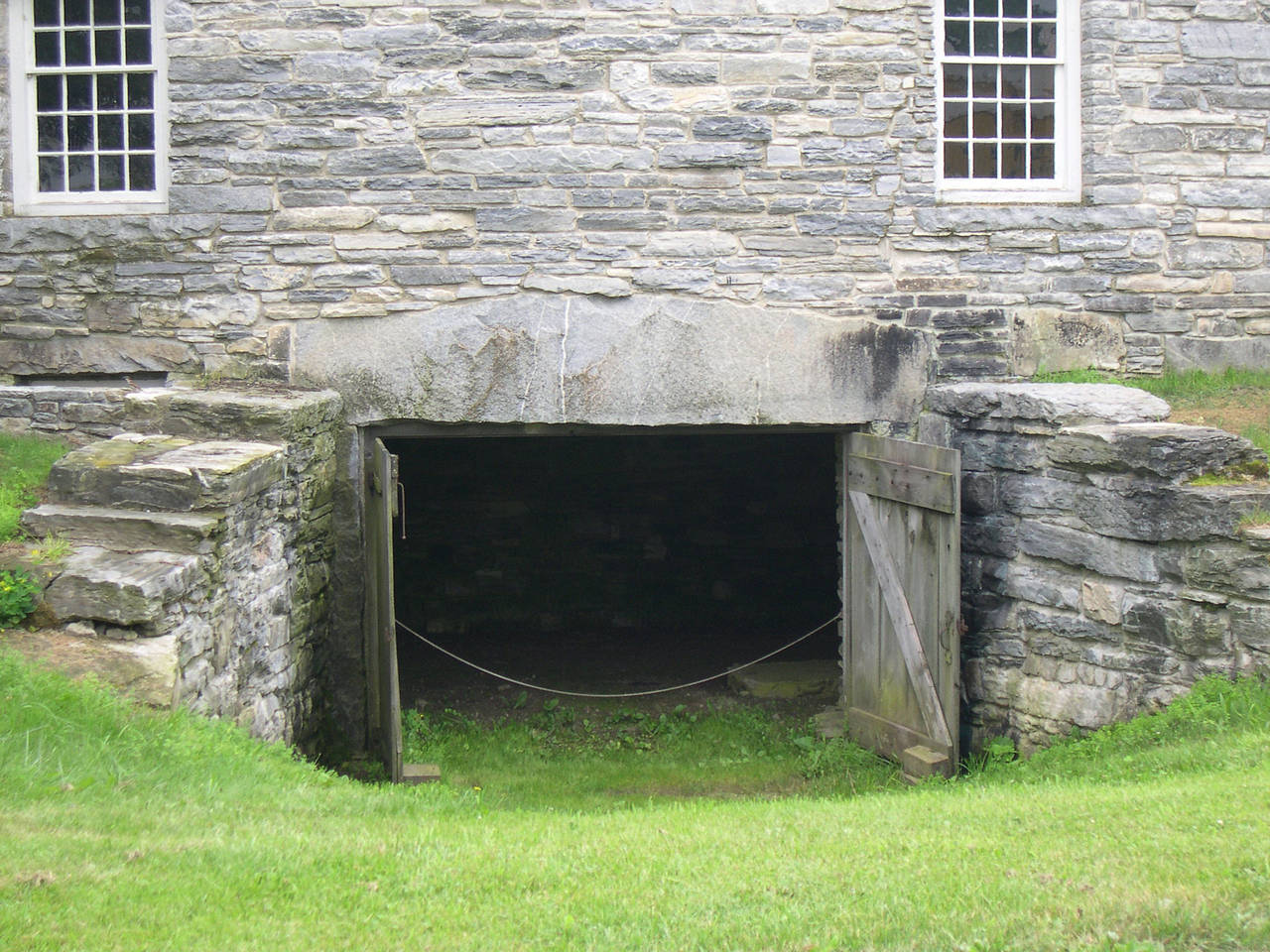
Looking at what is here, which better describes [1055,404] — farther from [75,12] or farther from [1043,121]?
[75,12]

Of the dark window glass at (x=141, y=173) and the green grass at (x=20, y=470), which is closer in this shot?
the green grass at (x=20, y=470)

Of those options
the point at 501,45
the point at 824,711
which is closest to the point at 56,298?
the point at 501,45

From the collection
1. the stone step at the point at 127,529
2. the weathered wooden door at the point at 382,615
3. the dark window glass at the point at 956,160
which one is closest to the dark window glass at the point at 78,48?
the weathered wooden door at the point at 382,615

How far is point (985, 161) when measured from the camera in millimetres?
8289

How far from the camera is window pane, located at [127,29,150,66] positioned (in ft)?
26.2

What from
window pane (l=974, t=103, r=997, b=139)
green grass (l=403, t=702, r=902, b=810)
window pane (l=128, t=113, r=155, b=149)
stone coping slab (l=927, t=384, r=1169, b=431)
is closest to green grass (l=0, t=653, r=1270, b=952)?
green grass (l=403, t=702, r=902, b=810)

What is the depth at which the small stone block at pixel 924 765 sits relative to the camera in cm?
687

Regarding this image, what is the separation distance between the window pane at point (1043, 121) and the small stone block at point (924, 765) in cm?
419

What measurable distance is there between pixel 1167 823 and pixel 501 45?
19.0ft

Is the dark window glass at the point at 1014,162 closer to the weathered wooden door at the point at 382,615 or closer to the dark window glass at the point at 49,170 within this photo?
the weathered wooden door at the point at 382,615

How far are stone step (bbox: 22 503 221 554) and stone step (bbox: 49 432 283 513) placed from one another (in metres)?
0.08

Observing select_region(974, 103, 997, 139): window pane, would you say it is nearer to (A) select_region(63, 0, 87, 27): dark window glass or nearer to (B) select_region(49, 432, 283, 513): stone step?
(B) select_region(49, 432, 283, 513): stone step

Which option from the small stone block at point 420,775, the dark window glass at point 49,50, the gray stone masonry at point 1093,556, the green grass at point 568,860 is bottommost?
the small stone block at point 420,775

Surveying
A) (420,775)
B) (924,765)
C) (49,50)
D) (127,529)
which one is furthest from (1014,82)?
(49,50)
